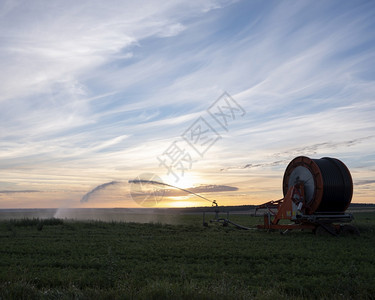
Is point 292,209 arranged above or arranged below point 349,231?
above

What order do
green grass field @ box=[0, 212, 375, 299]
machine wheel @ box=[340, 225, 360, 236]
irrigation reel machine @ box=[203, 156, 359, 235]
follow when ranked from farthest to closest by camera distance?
1. irrigation reel machine @ box=[203, 156, 359, 235]
2. machine wheel @ box=[340, 225, 360, 236]
3. green grass field @ box=[0, 212, 375, 299]

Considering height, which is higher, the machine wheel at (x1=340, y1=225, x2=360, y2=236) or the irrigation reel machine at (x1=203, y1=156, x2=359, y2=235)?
the irrigation reel machine at (x1=203, y1=156, x2=359, y2=235)

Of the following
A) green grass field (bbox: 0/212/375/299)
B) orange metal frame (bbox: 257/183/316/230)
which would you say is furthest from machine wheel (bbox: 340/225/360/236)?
green grass field (bbox: 0/212/375/299)

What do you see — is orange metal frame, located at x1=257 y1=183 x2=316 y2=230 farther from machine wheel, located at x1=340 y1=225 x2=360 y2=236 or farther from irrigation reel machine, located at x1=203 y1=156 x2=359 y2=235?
machine wheel, located at x1=340 y1=225 x2=360 y2=236

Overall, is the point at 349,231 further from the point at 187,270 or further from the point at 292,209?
the point at 187,270

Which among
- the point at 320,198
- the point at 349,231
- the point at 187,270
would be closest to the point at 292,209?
the point at 320,198

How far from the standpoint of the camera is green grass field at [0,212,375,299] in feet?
28.5

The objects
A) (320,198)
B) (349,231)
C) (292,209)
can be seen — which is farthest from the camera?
(292,209)

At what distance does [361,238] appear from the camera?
2212 cm

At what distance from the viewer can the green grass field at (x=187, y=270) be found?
8.67 meters

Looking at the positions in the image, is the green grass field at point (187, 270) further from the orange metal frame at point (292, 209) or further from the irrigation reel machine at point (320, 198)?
the orange metal frame at point (292, 209)

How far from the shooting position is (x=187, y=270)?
12.5 meters

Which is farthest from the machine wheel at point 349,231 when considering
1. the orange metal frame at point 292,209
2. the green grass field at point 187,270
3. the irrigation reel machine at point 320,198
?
the green grass field at point 187,270

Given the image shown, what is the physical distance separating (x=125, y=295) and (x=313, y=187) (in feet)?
67.1
